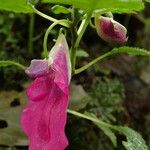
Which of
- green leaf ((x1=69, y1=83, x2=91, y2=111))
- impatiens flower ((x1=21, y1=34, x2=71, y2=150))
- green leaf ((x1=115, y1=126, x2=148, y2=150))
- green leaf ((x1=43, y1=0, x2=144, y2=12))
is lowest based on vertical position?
green leaf ((x1=69, y1=83, x2=91, y2=111))

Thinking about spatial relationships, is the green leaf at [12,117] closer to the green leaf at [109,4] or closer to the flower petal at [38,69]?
the flower petal at [38,69]

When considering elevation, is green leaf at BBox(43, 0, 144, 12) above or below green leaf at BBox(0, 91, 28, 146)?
above

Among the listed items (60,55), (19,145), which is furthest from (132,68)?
(60,55)

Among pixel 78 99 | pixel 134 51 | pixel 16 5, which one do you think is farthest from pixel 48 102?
pixel 78 99

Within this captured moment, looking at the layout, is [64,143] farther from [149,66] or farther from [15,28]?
[149,66]

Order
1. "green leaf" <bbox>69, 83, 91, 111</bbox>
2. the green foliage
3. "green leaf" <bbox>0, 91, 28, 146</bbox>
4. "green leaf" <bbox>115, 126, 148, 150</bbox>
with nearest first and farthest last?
"green leaf" <bbox>115, 126, 148, 150</bbox>
"green leaf" <bbox>0, 91, 28, 146</bbox>
"green leaf" <bbox>69, 83, 91, 111</bbox>
the green foliage

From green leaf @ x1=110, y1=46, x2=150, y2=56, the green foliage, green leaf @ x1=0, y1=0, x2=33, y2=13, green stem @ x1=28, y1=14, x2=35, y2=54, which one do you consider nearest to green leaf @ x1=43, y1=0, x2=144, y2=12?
green leaf @ x1=0, y1=0, x2=33, y2=13

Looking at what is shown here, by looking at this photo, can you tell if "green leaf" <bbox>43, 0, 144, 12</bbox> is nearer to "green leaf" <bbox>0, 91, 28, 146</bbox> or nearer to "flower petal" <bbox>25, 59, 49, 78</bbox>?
"flower petal" <bbox>25, 59, 49, 78</bbox>

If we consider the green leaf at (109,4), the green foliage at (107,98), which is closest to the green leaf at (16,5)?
the green leaf at (109,4)
